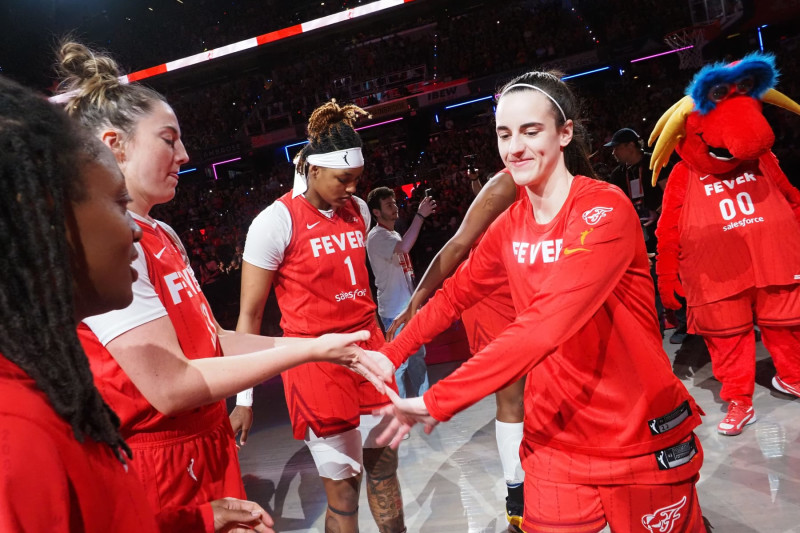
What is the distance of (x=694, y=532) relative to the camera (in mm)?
1843

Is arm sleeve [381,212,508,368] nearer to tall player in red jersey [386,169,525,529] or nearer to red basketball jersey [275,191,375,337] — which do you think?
red basketball jersey [275,191,375,337]

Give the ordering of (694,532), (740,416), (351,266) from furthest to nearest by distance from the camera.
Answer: (740,416) → (351,266) → (694,532)

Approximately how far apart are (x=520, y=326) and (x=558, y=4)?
20384mm

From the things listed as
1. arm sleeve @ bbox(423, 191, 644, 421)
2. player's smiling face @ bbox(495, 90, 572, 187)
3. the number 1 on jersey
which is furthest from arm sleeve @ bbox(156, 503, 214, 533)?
the number 1 on jersey

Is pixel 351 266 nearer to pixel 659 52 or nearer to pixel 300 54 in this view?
pixel 659 52

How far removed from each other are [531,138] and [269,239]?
139cm

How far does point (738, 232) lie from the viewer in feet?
12.3

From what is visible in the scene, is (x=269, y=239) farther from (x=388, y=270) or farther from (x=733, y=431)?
(x=733, y=431)

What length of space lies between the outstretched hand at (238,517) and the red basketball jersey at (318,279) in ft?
4.99

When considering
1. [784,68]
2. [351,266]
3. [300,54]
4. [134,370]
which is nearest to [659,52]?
[784,68]

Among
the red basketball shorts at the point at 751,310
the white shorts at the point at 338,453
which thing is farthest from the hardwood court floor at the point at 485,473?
the white shorts at the point at 338,453

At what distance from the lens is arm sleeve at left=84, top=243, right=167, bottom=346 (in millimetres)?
1438

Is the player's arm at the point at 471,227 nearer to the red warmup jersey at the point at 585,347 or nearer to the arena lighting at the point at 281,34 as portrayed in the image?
the red warmup jersey at the point at 585,347

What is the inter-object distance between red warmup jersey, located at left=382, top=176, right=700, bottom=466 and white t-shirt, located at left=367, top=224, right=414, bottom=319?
3401 millimetres
